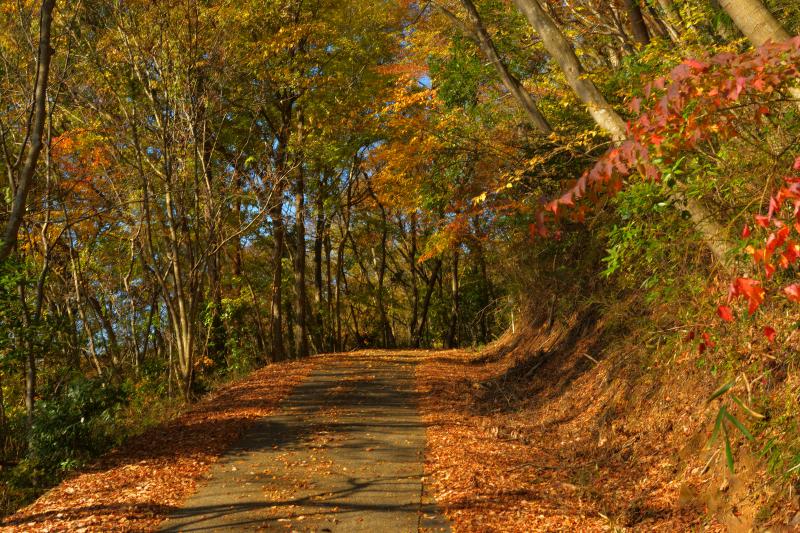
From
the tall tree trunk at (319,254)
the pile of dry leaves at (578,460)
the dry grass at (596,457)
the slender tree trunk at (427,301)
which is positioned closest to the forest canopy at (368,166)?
the tall tree trunk at (319,254)

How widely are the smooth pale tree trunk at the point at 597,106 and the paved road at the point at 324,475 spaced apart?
10.9 ft

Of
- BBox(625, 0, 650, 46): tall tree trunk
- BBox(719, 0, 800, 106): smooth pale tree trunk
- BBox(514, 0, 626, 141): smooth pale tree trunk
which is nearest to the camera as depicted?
BBox(719, 0, 800, 106): smooth pale tree trunk

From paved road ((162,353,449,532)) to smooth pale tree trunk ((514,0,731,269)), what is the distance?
3314 mm

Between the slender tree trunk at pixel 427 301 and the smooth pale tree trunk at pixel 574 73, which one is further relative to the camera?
the slender tree trunk at pixel 427 301

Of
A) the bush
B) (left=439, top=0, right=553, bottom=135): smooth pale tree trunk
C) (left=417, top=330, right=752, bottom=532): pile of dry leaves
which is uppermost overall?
(left=439, top=0, right=553, bottom=135): smooth pale tree trunk

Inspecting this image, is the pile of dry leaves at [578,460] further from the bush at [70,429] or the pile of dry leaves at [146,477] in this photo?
the bush at [70,429]

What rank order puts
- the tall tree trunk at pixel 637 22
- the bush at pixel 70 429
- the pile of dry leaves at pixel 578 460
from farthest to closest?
the tall tree trunk at pixel 637 22 < the bush at pixel 70 429 < the pile of dry leaves at pixel 578 460

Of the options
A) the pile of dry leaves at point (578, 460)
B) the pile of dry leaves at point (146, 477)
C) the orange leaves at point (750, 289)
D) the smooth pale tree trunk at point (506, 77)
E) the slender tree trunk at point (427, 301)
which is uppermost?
the smooth pale tree trunk at point (506, 77)

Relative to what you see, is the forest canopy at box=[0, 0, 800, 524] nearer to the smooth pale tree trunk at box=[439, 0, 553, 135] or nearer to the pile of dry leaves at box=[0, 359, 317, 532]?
the smooth pale tree trunk at box=[439, 0, 553, 135]

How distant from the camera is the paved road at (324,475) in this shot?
5621 mm

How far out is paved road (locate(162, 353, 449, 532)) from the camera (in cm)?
562

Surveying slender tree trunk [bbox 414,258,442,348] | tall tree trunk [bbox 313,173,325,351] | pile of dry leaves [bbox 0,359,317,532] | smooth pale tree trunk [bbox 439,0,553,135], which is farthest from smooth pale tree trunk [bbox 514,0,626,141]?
slender tree trunk [bbox 414,258,442,348]

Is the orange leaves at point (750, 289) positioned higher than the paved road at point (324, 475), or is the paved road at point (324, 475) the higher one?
the orange leaves at point (750, 289)

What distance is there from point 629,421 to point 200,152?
8.75 m
